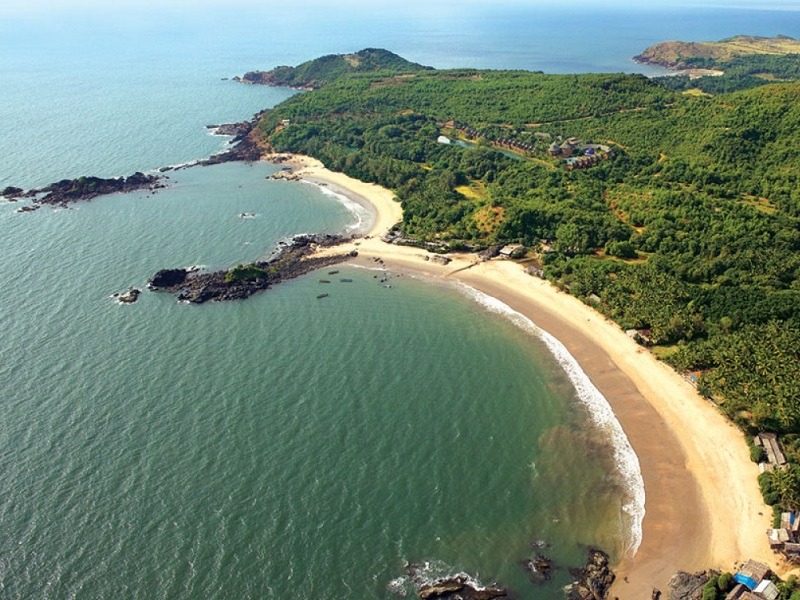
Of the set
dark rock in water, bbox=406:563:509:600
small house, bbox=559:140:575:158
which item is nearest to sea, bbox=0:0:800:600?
dark rock in water, bbox=406:563:509:600

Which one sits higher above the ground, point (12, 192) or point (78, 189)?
point (78, 189)

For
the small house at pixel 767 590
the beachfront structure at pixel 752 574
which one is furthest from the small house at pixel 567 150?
the small house at pixel 767 590

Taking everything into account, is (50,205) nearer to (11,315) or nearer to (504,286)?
(11,315)

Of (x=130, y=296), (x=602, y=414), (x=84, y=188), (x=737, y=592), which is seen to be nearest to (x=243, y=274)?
(x=130, y=296)

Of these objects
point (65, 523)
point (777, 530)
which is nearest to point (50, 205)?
point (65, 523)

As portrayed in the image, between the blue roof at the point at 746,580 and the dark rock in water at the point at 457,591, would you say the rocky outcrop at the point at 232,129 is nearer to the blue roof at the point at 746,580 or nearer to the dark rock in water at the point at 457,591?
the dark rock in water at the point at 457,591

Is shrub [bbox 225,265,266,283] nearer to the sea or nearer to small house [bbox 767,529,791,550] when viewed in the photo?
the sea

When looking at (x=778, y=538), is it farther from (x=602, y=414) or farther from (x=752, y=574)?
(x=602, y=414)
